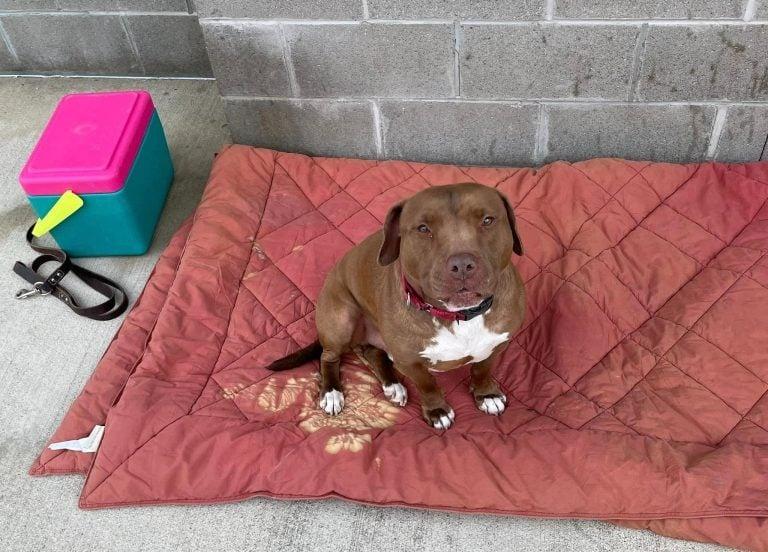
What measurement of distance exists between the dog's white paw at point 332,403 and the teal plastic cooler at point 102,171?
1359 mm

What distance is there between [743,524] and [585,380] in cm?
66

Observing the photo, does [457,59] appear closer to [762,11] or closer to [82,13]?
[762,11]

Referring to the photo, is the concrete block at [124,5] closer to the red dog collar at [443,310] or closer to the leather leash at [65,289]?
the leather leash at [65,289]

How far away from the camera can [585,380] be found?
247cm

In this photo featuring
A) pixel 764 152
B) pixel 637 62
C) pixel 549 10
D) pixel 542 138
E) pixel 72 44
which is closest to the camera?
pixel 549 10

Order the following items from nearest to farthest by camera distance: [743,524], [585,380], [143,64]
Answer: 1. [743,524]
2. [585,380]
3. [143,64]

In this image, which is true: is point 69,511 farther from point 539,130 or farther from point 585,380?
point 539,130

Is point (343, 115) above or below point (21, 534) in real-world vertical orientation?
above

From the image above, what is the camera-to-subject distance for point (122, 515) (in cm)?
228

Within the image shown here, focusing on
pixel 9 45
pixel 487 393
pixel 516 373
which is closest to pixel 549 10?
pixel 516 373

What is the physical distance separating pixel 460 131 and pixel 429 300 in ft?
5.03

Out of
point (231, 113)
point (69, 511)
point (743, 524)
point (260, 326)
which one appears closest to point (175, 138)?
point (231, 113)

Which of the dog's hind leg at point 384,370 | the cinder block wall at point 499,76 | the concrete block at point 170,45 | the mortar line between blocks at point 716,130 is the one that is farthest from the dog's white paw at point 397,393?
the concrete block at point 170,45

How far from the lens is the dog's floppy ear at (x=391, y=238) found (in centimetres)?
211
